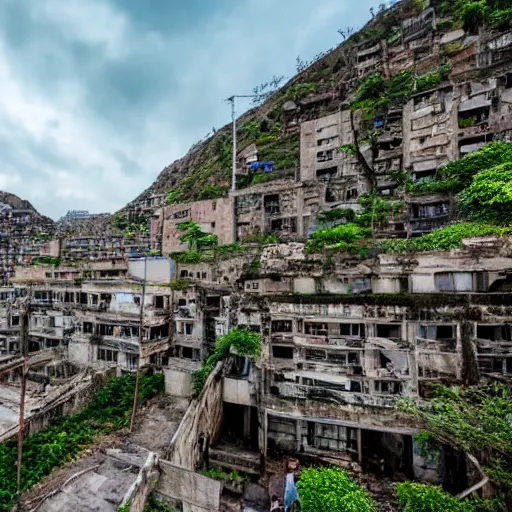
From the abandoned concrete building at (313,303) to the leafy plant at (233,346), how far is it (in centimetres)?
50

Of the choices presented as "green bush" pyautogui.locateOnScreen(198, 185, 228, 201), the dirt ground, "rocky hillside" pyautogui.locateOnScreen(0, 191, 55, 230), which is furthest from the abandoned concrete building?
"rocky hillside" pyautogui.locateOnScreen(0, 191, 55, 230)

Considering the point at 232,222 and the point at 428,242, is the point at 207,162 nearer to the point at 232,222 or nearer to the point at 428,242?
the point at 232,222

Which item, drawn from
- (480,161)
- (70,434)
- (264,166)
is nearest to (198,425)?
(70,434)

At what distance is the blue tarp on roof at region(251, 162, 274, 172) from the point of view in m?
43.5

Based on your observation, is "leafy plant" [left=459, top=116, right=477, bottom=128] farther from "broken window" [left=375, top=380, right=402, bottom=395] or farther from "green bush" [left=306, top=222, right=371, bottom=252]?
"broken window" [left=375, top=380, right=402, bottom=395]

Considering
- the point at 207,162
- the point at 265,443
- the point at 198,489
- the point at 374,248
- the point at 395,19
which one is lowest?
the point at 265,443

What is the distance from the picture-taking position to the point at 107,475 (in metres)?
15.3

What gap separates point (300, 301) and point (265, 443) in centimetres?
814

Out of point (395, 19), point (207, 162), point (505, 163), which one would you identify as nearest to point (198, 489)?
point (505, 163)

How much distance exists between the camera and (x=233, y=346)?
19.8m

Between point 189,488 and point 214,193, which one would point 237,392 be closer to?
point 189,488

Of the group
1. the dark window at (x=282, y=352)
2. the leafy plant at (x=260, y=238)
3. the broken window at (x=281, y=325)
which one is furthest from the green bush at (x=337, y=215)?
the dark window at (x=282, y=352)

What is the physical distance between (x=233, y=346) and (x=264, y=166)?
98.3 ft

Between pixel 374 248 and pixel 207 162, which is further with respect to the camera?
pixel 207 162
